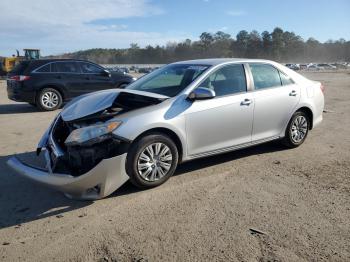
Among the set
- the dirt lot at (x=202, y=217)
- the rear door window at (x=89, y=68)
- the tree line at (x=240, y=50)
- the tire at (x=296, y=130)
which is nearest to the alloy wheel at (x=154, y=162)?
the dirt lot at (x=202, y=217)

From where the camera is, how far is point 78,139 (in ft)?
14.0

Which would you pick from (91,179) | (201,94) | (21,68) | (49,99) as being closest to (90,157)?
(91,179)

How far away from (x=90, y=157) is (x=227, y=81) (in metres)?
2.42

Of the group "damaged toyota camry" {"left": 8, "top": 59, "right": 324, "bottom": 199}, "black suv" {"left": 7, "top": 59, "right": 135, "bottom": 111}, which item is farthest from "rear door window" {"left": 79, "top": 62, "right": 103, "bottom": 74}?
"damaged toyota camry" {"left": 8, "top": 59, "right": 324, "bottom": 199}

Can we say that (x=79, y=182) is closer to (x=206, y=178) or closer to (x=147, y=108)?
(x=147, y=108)

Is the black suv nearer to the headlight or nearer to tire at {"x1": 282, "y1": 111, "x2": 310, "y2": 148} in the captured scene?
tire at {"x1": 282, "y1": 111, "x2": 310, "y2": 148}

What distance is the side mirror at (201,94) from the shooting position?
4.90m

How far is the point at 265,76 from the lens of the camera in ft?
19.8

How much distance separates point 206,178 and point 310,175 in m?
1.49

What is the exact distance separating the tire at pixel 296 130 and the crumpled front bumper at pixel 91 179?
10.6 ft

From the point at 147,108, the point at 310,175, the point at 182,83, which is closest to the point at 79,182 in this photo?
the point at 147,108

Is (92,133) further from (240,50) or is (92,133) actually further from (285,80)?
(240,50)

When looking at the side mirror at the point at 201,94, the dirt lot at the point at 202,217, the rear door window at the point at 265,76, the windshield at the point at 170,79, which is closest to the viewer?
the dirt lot at the point at 202,217

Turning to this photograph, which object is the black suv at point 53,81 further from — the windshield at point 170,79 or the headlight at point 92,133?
the headlight at point 92,133
